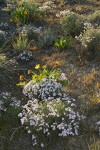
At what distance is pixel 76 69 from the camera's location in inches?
370

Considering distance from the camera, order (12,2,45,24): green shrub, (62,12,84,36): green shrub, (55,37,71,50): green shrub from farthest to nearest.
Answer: (12,2,45,24): green shrub < (62,12,84,36): green shrub < (55,37,71,50): green shrub

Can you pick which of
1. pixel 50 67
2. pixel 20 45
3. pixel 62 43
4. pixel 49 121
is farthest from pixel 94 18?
pixel 49 121

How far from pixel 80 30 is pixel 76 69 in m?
2.09

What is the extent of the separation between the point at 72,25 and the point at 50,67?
2.20m

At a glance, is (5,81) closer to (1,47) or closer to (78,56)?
(1,47)

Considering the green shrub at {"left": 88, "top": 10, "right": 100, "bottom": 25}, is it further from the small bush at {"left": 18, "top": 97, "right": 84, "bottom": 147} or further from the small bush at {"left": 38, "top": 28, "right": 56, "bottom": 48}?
the small bush at {"left": 18, "top": 97, "right": 84, "bottom": 147}

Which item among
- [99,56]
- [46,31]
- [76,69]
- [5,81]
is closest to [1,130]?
[5,81]

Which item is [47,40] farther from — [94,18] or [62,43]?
→ [94,18]

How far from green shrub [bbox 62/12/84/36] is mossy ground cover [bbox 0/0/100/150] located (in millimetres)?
251

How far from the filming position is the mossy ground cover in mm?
6891

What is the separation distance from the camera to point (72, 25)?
11141mm

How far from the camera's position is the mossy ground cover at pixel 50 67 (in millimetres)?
6891

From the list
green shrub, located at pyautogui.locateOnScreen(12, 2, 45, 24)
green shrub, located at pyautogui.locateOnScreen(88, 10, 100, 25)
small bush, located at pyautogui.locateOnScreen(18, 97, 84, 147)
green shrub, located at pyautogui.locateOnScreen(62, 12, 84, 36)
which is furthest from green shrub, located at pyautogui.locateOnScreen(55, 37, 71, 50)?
small bush, located at pyautogui.locateOnScreen(18, 97, 84, 147)

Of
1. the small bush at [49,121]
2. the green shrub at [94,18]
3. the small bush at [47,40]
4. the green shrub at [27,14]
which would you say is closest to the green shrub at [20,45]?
the small bush at [47,40]
